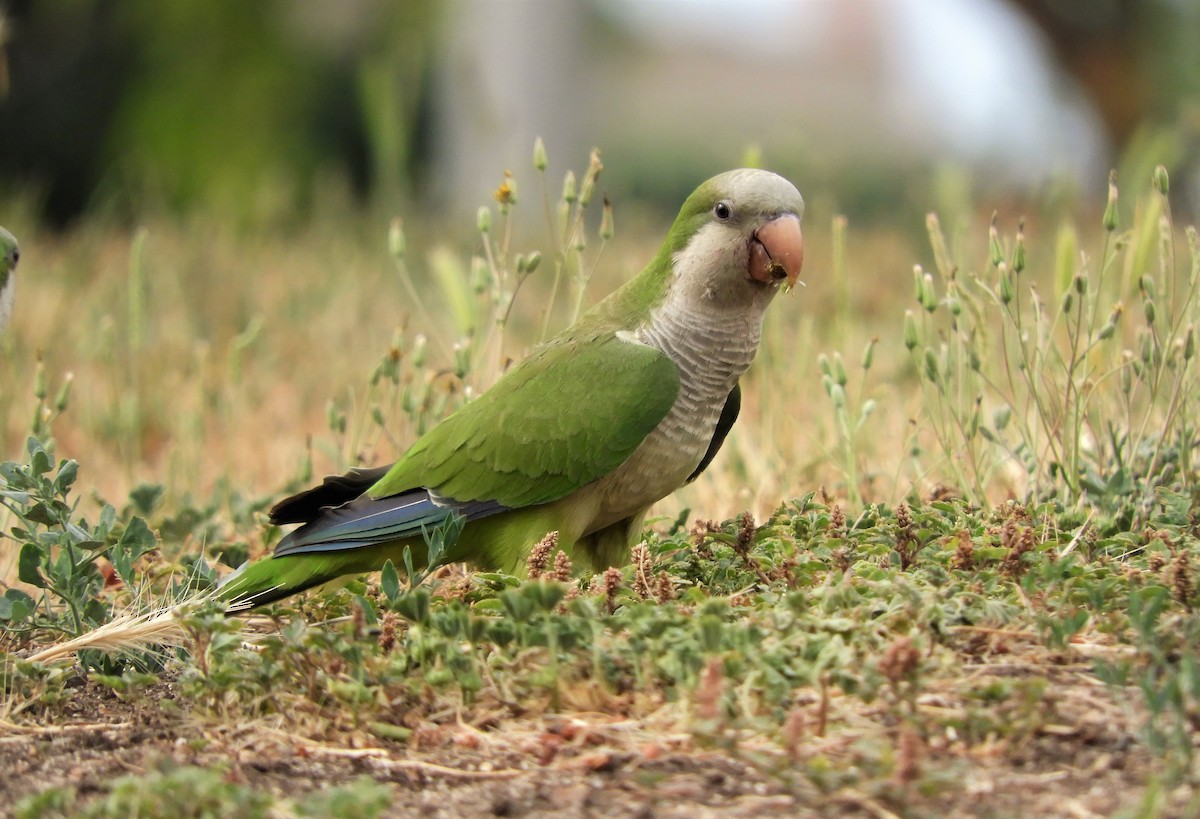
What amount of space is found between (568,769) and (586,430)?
1083mm

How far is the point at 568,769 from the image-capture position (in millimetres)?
2350

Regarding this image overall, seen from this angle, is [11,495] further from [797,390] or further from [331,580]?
[797,390]

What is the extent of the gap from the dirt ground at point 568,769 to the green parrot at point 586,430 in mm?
679

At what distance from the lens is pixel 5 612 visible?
2930mm

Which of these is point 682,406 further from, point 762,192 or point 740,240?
point 762,192

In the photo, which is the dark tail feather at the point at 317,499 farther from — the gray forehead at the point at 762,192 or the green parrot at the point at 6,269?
the gray forehead at the point at 762,192

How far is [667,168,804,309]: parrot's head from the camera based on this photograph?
128 inches

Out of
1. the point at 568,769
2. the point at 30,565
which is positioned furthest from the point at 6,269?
the point at 568,769

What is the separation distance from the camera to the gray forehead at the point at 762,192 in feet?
10.8

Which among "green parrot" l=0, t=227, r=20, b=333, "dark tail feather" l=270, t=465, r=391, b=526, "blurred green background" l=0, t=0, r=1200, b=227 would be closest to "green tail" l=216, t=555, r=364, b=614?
"dark tail feather" l=270, t=465, r=391, b=526

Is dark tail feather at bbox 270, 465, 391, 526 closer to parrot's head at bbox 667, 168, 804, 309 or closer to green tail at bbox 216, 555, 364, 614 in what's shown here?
green tail at bbox 216, 555, 364, 614

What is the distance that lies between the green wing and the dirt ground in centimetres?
88

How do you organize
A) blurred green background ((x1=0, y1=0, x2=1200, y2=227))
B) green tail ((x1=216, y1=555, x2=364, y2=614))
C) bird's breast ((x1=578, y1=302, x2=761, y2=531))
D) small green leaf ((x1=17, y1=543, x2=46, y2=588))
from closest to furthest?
small green leaf ((x1=17, y1=543, x2=46, y2=588)) → green tail ((x1=216, y1=555, x2=364, y2=614)) → bird's breast ((x1=578, y1=302, x2=761, y2=531)) → blurred green background ((x1=0, y1=0, x2=1200, y2=227))

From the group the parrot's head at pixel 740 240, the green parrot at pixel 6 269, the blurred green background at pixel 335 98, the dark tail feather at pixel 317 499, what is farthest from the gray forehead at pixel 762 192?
the blurred green background at pixel 335 98
